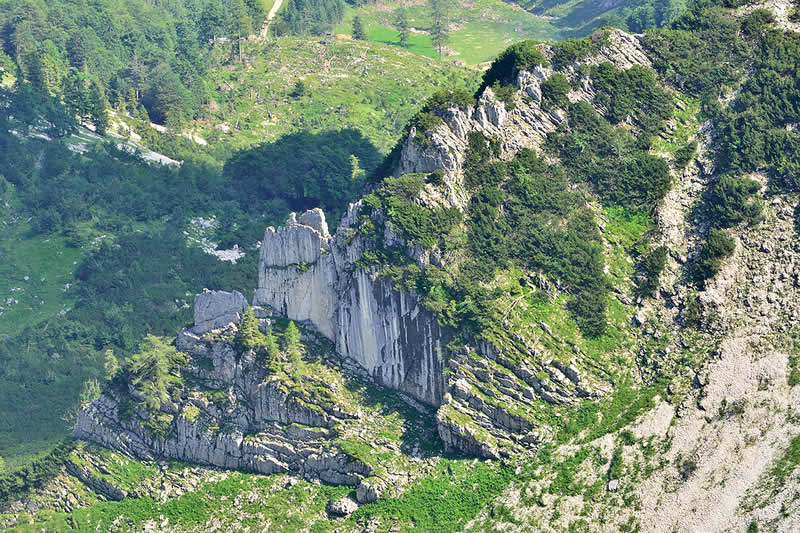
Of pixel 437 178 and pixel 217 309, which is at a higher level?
pixel 437 178

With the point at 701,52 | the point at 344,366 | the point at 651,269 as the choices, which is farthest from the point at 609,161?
the point at 344,366

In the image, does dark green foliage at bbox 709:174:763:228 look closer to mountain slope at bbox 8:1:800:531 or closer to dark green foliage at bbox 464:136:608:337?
mountain slope at bbox 8:1:800:531

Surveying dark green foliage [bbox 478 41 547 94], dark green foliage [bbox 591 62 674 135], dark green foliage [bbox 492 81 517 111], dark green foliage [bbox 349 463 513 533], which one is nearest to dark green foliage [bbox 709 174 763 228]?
dark green foliage [bbox 591 62 674 135]

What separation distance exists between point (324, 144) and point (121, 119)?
106ft

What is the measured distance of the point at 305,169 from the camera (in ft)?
504

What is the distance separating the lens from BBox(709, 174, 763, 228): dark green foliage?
103m

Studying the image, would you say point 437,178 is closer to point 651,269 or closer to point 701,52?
point 651,269

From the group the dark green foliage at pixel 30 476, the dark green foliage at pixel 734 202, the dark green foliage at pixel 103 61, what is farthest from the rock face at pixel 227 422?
the dark green foliage at pixel 103 61

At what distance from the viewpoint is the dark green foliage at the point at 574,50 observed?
116 meters

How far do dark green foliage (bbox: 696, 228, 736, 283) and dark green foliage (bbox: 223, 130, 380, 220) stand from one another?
184 feet

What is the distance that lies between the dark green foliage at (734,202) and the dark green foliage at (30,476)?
2261 inches

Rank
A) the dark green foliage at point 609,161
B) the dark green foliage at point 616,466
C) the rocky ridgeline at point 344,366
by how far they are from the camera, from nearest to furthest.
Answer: the dark green foliage at point 616,466
the rocky ridgeline at point 344,366
the dark green foliage at point 609,161

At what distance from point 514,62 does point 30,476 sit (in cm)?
5573

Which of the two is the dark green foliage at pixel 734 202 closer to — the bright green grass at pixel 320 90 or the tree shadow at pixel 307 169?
the tree shadow at pixel 307 169
